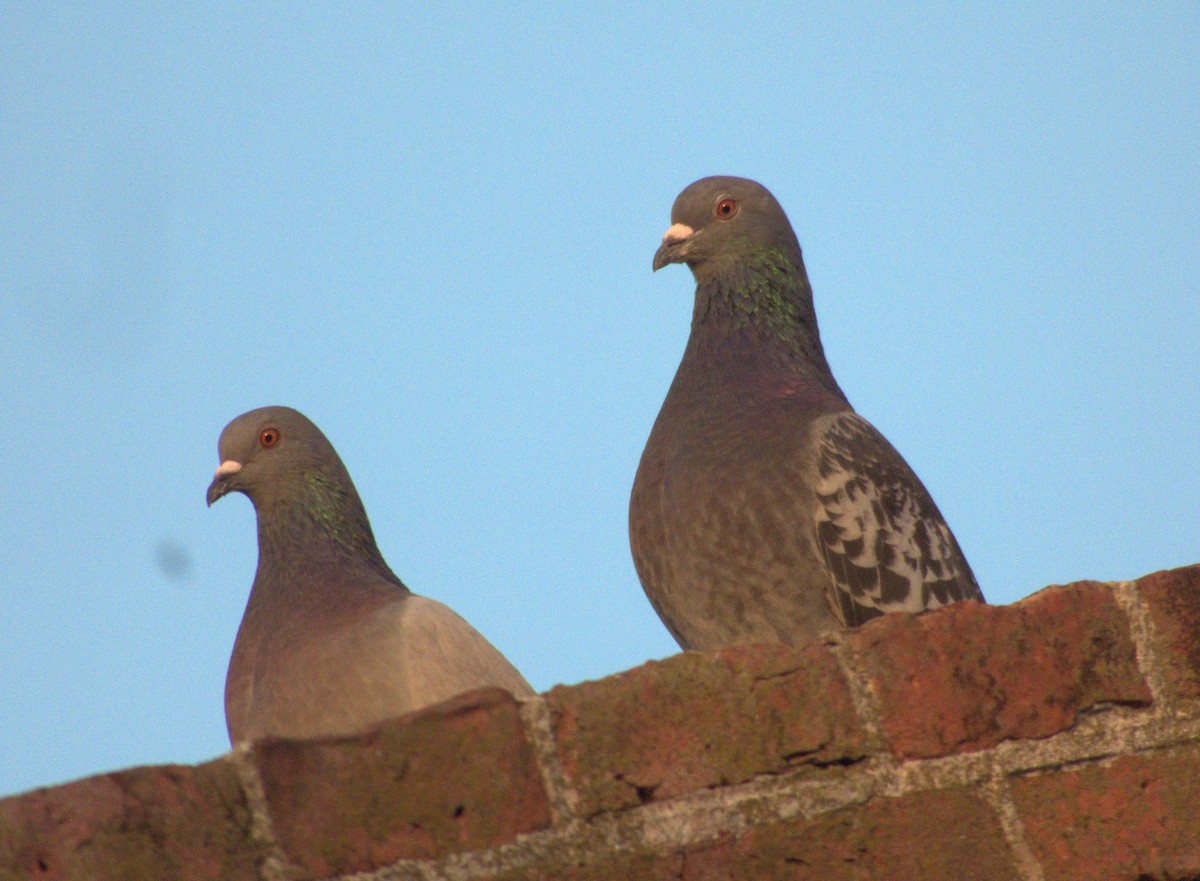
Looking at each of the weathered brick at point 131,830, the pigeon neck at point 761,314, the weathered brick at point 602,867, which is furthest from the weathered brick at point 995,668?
the pigeon neck at point 761,314

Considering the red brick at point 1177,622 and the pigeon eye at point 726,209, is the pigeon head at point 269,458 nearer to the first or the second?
the pigeon eye at point 726,209

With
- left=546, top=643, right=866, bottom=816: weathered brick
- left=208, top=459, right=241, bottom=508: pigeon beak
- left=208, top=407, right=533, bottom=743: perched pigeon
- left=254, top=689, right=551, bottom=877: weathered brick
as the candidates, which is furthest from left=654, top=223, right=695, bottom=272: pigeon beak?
left=254, top=689, right=551, bottom=877: weathered brick

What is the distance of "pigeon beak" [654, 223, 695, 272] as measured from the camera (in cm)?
568

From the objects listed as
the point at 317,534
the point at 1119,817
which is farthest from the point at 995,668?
the point at 317,534

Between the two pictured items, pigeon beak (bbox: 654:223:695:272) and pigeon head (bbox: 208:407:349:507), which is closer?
pigeon beak (bbox: 654:223:695:272)

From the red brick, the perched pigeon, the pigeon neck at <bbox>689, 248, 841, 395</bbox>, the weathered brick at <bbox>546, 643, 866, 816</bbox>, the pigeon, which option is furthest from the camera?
the pigeon neck at <bbox>689, 248, 841, 395</bbox>

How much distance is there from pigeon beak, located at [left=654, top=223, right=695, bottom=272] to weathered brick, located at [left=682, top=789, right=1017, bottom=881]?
10.9 ft

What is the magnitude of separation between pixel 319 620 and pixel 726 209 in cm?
223

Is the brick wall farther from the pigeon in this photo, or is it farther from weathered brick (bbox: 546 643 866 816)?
the pigeon

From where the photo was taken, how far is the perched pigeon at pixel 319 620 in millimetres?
4883

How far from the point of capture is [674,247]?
5.71 m

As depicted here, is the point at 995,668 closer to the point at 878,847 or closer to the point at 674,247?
the point at 878,847

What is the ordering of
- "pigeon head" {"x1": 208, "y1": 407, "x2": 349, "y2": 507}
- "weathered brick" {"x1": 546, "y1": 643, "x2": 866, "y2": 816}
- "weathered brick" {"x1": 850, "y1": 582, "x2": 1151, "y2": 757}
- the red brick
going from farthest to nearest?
1. "pigeon head" {"x1": 208, "y1": 407, "x2": 349, "y2": 507}
2. the red brick
3. "weathered brick" {"x1": 850, "y1": 582, "x2": 1151, "y2": 757}
4. "weathered brick" {"x1": 546, "y1": 643, "x2": 866, "y2": 816}

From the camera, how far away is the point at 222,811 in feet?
7.38
